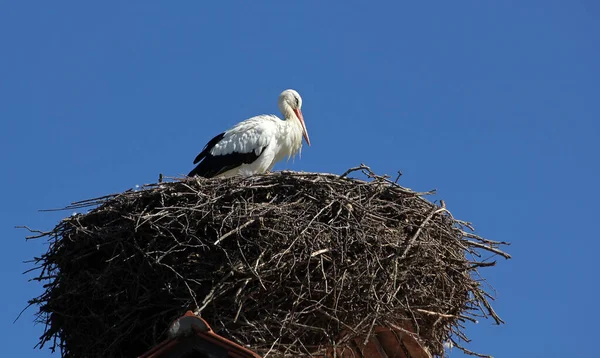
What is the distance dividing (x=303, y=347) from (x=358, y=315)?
1.40ft

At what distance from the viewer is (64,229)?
796cm

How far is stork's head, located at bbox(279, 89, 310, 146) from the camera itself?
11.3 metres

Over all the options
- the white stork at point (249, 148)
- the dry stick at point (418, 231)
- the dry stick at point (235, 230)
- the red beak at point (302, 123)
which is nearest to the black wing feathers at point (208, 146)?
the white stork at point (249, 148)

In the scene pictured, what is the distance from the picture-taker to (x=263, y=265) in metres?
7.08

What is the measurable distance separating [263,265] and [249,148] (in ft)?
10.7

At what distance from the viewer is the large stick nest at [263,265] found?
7059 millimetres

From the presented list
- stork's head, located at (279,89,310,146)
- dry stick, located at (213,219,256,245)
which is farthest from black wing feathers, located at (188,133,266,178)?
dry stick, located at (213,219,256,245)

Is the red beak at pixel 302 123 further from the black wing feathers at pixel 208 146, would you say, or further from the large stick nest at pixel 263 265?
the large stick nest at pixel 263 265

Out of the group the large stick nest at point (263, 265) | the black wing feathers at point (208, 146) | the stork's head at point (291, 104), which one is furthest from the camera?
the stork's head at point (291, 104)

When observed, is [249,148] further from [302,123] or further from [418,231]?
[418,231]

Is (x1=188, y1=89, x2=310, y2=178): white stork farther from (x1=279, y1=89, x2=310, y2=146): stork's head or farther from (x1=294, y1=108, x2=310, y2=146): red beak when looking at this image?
(x1=279, y1=89, x2=310, y2=146): stork's head

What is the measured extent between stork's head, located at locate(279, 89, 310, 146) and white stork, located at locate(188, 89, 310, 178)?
41 cm

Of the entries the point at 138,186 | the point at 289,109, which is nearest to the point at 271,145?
the point at 289,109

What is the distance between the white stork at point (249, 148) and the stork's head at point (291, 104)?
0.41 m
